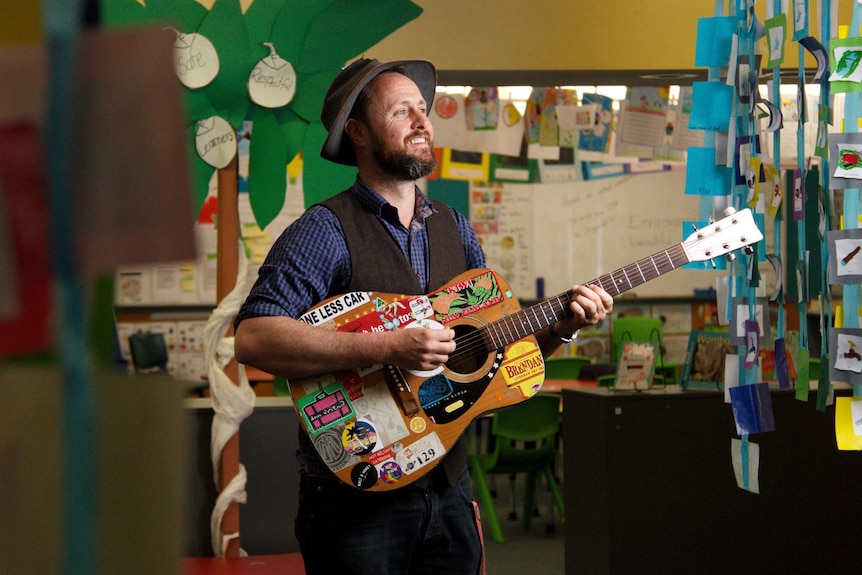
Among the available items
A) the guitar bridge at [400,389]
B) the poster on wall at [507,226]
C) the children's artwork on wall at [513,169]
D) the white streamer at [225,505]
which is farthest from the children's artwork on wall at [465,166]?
the guitar bridge at [400,389]

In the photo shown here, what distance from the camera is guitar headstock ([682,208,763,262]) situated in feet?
7.20

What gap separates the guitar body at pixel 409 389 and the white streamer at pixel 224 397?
1.37 m

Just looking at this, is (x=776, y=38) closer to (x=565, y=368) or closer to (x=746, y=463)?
(x=746, y=463)

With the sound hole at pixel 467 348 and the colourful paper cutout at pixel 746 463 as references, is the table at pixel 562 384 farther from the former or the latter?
the sound hole at pixel 467 348

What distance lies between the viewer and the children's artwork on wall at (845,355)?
193 cm

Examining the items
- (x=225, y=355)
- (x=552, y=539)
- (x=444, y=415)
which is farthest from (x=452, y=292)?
(x=552, y=539)

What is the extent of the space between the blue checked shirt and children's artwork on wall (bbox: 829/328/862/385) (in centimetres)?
86

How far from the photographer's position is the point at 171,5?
3.31 metres

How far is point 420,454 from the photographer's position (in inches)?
76.0

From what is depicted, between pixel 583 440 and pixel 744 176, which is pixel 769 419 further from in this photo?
pixel 583 440

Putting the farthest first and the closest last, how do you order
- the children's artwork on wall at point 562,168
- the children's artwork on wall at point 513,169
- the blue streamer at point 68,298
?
the children's artwork on wall at point 562,168 → the children's artwork on wall at point 513,169 → the blue streamer at point 68,298

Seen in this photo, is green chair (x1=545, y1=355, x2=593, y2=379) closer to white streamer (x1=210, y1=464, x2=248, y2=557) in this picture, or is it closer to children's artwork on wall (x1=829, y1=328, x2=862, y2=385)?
white streamer (x1=210, y1=464, x2=248, y2=557)

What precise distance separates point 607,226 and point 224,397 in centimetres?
581

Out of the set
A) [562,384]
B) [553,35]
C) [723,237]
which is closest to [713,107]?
[723,237]
